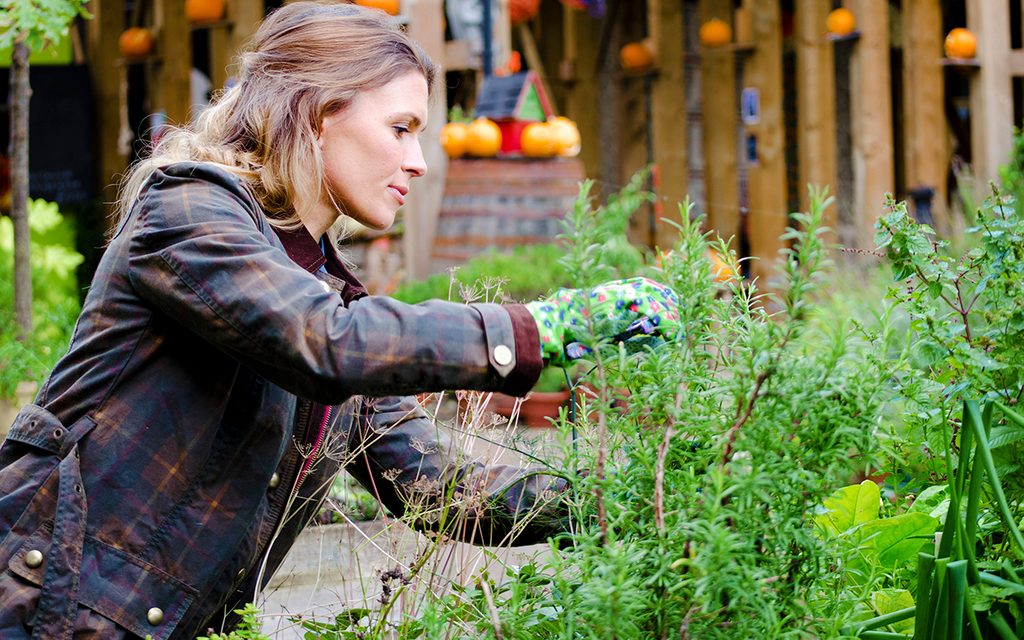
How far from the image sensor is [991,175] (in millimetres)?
7324

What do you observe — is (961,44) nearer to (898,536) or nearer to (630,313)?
(898,536)

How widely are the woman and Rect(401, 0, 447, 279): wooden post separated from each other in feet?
15.3

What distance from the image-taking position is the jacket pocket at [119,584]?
1391 millimetres

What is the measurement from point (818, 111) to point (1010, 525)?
269 inches

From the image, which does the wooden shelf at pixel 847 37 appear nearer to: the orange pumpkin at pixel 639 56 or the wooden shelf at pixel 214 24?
the orange pumpkin at pixel 639 56

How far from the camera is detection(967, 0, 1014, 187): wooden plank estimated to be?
24.3 ft

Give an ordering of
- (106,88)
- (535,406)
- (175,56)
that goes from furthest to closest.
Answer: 1. (106,88)
2. (175,56)
3. (535,406)

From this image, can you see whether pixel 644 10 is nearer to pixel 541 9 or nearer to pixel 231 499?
pixel 541 9

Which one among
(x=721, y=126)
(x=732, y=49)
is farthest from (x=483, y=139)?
(x=721, y=126)

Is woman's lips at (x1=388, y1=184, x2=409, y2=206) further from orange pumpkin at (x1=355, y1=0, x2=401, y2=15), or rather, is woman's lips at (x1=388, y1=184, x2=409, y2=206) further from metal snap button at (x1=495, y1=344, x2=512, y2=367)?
orange pumpkin at (x1=355, y1=0, x2=401, y2=15)

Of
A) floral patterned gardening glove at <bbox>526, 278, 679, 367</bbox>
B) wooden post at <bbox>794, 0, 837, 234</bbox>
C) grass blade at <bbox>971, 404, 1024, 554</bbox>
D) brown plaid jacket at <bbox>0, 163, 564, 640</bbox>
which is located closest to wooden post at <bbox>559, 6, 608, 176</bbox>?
wooden post at <bbox>794, 0, 837, 234</bbox>

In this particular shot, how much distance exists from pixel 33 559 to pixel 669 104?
26.0 feet

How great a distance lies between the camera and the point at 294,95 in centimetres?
155

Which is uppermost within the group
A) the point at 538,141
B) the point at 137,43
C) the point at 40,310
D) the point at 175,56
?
the point at 137,43
